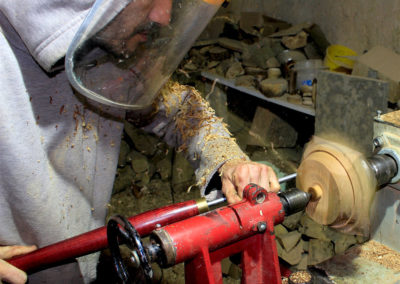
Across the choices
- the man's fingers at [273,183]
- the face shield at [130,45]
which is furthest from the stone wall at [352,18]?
the face shield at [130,45]

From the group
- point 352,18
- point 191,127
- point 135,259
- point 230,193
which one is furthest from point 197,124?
point 352,18

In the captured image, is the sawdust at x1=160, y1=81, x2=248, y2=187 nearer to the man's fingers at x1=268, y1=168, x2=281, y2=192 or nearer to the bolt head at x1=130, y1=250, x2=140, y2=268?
the man's fingers at x1=268, y1=168, x2=281, y2=192

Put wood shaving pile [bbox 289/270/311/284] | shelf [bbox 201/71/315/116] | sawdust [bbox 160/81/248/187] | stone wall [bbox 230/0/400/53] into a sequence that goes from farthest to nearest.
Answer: stone wall [bbox 230/0/400/53] < shelf [bbox 201/71/315/116] < sawdust [bbox 160/81/248/187] < wood shaving pile [bbox 289/270/311/284]

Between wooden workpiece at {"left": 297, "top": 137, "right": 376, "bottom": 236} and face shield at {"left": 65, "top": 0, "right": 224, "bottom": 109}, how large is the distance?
0.59 meters

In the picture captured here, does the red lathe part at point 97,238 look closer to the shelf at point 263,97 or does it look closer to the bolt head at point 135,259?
the bolt head at point 135,259

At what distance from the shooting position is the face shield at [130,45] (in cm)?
92

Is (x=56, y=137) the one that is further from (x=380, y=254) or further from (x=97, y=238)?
(x=380, y=254)

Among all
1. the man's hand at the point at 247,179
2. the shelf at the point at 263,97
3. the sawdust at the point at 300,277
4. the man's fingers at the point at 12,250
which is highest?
the man's hand at the point at 247,179

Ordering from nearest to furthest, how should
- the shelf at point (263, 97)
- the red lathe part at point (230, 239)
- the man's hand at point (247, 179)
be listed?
the red lathe part at point (230, 239) < the man's hand at point (247, 179) < the shelf at point (263, 97)

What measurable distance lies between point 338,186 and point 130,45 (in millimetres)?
785

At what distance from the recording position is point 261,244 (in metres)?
1.02

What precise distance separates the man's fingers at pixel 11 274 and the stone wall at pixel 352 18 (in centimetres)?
306

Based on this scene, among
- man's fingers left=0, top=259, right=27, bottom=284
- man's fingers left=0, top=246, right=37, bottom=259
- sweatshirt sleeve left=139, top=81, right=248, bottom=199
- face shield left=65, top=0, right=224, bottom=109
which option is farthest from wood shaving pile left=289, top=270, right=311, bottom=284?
man's fingers left=0, top=246, right=37, bottom=259

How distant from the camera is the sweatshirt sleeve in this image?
1.46 meters
